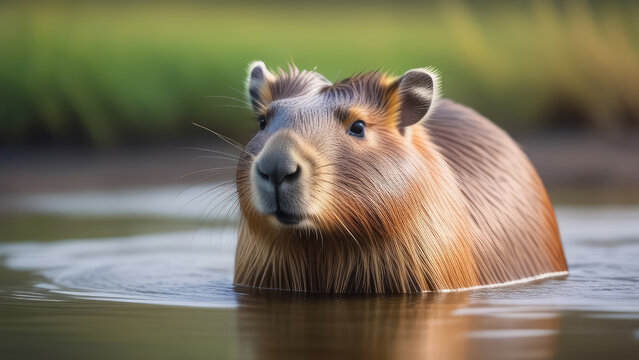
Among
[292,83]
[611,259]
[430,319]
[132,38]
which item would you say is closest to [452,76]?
[132,38]

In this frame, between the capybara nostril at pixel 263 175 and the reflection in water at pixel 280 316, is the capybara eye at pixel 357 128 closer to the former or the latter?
the capybara nostril at pixel 263 175

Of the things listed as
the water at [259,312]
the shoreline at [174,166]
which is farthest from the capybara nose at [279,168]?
the shoreline at [174,166]

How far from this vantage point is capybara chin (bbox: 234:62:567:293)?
5.52 m

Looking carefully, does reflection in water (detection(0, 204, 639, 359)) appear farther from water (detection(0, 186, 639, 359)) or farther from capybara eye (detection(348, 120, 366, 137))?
capybara eye (detection(348, 120, 366, 137))

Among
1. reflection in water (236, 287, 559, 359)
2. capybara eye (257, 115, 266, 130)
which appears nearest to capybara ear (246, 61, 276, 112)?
capybara eye (257, 115, 266, 130)

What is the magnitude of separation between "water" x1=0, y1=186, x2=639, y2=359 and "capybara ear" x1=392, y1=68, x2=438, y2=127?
90 cm

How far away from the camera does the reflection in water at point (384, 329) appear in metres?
4.19

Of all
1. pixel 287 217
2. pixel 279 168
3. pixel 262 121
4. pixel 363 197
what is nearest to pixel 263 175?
pixel 279 168

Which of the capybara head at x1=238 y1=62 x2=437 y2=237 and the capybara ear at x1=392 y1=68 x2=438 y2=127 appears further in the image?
the capybara ear at x1=392 y1=68 x2=438 y2=127

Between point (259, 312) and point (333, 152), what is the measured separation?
863 millimetres

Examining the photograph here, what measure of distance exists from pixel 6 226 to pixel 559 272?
16.4ft

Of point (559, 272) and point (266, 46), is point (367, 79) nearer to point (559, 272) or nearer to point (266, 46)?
point (559, 272)

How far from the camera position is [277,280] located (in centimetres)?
611

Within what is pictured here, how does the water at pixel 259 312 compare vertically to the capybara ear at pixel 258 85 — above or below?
below
